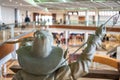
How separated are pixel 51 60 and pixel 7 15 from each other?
1897 centimetres

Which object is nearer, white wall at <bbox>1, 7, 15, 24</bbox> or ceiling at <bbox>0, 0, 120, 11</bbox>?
ceiling at <bbox>0, 0, 120, 11</bbox>

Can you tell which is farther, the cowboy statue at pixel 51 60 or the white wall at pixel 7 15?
the white wall at pixel 7 15

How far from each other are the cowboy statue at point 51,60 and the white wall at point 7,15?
55.2 feet

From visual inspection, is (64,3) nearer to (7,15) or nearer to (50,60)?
(7,15)

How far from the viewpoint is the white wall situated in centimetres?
1839

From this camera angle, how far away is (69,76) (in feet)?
4.18

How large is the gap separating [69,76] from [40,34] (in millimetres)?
299

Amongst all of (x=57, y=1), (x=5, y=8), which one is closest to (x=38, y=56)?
(x=57, y=1)

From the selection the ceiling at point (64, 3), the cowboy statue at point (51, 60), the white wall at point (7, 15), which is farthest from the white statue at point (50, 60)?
the white wall at point (7, 15)

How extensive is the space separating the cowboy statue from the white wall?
16839mm

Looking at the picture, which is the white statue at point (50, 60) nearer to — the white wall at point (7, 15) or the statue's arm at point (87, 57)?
the statue's arm at point (87, 57)

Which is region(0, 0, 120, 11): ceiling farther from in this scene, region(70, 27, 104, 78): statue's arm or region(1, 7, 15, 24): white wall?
region(70, 27, 104, 78): statue's arm

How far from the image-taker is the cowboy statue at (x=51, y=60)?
1.27 m

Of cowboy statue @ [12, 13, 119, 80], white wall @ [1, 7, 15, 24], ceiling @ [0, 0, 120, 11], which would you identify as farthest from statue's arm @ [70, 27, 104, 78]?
white wall @ [1, 7, 15, 24]
